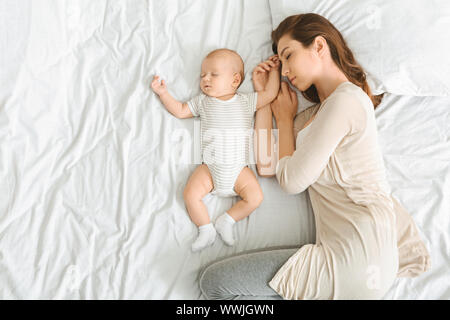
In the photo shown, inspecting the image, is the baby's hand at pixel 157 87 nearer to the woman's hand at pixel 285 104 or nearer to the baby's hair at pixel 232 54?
the baby's hair at pixel 232 54

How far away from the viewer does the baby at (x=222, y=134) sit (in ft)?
3.68

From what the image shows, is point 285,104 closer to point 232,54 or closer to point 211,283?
point 232,54

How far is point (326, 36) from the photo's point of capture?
1092 mm

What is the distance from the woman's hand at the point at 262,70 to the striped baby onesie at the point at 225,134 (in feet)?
0.13

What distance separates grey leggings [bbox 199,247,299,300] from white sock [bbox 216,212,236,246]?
0.07m

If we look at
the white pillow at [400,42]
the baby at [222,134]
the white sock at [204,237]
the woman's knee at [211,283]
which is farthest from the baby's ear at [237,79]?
the woman's knee at [211,283]

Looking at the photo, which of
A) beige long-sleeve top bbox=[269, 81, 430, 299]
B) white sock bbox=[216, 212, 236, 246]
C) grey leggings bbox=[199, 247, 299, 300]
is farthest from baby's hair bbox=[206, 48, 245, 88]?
grey leggings bbox=[199, 247, 299, 300]

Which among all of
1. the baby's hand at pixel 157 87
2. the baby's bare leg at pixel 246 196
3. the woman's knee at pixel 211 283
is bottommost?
the woman's knee at pixel 211 283

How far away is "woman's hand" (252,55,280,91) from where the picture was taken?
1.21m

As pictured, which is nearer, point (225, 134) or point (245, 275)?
point (245, 275)

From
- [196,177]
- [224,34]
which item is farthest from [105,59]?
[196,177]

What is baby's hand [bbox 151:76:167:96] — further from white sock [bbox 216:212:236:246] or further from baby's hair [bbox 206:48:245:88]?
white sock [bbox 216:212:236:246]

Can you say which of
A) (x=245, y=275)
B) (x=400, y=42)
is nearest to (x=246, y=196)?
(x=245, y=275)

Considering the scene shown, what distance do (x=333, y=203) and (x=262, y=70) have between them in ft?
1.57
